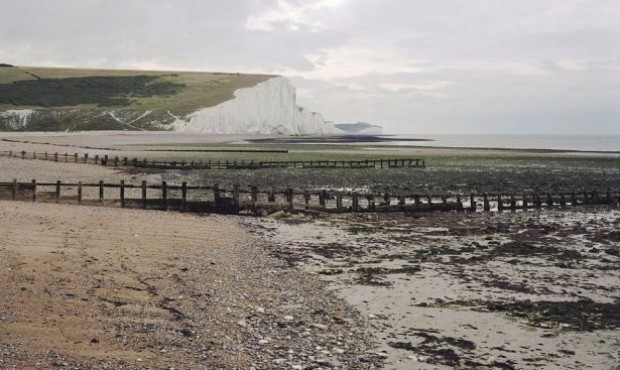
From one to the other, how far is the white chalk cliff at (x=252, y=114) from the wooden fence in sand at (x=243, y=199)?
126m

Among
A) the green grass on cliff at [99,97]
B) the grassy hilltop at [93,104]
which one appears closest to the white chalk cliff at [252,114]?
the grassy hilltop at [93,104]

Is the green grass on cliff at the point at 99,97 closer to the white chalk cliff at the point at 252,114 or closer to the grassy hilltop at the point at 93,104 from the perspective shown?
the grassy hilltop at the point at 93,104

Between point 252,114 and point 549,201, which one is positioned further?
point 252,114

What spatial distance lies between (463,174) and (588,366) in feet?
158

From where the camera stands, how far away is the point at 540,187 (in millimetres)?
45562

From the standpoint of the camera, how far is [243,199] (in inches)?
1242

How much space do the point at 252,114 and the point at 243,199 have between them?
15173cm

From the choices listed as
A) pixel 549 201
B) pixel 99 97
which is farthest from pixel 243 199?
pixel 99 97

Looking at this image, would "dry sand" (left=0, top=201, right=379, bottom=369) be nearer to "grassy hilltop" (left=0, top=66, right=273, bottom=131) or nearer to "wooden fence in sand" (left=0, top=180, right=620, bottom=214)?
"wooden fence in sand" (left=0, top=180, right=620, bottom=214)

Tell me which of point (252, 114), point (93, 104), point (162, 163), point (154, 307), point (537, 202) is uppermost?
point (93, 104)

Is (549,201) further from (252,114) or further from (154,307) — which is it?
(252,114)

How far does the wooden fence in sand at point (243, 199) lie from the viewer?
84.0ft

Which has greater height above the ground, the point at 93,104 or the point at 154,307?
the point at 93,104

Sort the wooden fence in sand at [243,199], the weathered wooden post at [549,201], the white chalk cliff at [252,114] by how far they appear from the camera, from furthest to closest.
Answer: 1. the white chalk cliff at [252,114]
2. the weathered wooden post at [549,201]
3. the wooden fence in sand at [243,199]
